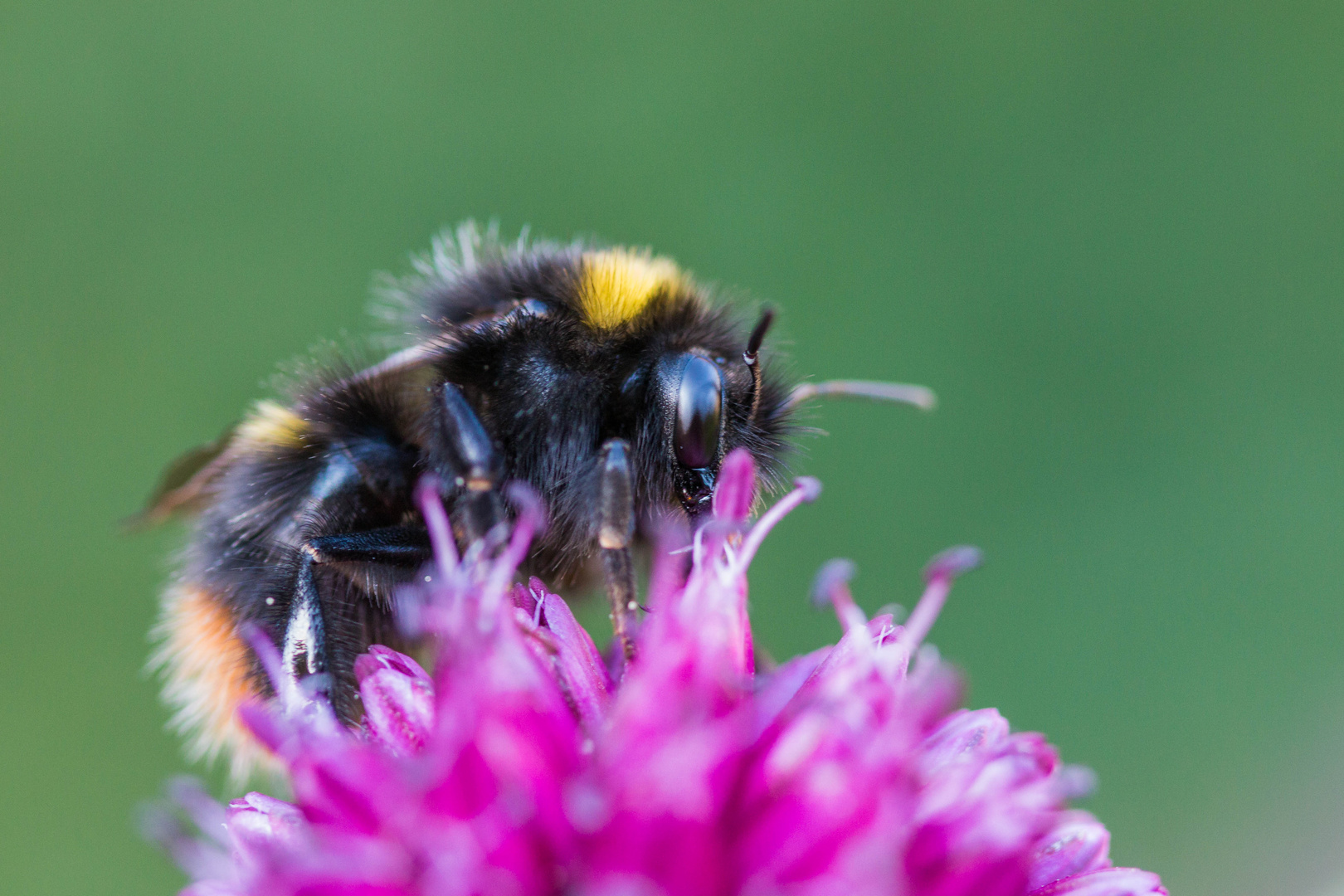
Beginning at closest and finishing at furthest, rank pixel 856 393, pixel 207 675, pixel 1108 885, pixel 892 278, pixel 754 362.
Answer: pixel 1108 885, pixel 754 362, pixel 207 675, pixel 856 393, pixel 892 278

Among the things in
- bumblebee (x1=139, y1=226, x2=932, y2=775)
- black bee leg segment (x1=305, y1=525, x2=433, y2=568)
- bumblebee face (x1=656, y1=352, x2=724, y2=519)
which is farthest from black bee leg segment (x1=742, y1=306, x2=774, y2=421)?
black bee leg segment (x1=305, y1=525, x2=433, y2=568)

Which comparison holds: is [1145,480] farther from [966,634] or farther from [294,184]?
[294,184]

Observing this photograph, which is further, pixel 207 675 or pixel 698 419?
pixel 207 675

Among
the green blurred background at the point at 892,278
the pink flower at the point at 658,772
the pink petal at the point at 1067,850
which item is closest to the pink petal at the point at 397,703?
the pink flower at the point at 658,772

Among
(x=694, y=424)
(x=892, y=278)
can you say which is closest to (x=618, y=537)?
(x=694, y=424)

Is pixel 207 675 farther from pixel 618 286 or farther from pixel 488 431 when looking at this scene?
pixel 618 286

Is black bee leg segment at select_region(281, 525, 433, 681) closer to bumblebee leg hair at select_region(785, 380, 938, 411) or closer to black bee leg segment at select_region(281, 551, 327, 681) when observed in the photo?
black bee leg segment at select_region(281, 551, 327, 681)

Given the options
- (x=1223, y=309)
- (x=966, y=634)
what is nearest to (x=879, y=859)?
(x=966, y=634)
